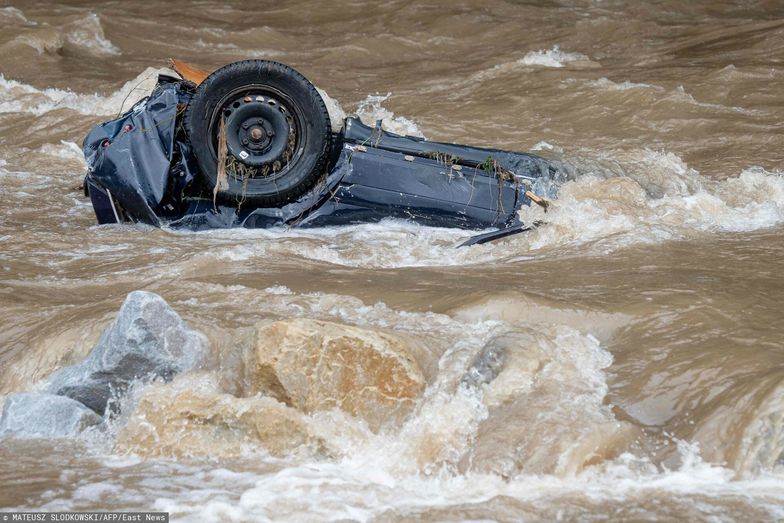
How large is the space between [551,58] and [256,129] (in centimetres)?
637

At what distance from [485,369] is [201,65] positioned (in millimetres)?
8880

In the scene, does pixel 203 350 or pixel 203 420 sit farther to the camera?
pixel 203 350

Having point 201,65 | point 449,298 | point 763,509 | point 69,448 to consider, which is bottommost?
point 69,448

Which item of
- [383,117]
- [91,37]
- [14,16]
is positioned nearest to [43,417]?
[383,117]

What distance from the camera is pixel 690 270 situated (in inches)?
236

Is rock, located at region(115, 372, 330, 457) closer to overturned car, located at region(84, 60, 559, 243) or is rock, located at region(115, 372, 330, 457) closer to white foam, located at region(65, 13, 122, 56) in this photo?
overturned car, located at region(84, 60, 559, 243)

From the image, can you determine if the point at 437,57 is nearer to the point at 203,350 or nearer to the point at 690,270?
the point at 690,270

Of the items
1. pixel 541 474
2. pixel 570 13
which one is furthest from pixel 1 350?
pixel 570 13

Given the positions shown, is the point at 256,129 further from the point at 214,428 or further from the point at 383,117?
the point at 383,117

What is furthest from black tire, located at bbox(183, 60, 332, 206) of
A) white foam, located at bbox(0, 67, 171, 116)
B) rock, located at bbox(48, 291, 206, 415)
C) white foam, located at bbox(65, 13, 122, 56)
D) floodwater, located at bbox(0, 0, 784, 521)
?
white foam, located at bbox(65, 13, 122, 56)

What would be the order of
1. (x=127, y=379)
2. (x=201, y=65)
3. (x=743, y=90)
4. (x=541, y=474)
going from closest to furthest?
(x=541, y=474)
(x=127, y=379)
(x=743, y=90)
(x=201, y=65)

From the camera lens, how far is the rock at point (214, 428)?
4449 mm

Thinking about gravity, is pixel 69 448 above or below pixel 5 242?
below

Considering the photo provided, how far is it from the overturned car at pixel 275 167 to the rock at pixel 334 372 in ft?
6.67
